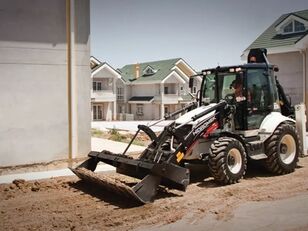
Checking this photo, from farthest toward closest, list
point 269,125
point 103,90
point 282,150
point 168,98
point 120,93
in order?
point 120,93 < point 168,98 < point 103,90 < point 282,150 < point 269,125

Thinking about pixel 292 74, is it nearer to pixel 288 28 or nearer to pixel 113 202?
pixel 288 28

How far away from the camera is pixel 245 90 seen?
1014 cm

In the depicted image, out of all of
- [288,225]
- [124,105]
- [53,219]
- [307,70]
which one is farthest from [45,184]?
[124,105]

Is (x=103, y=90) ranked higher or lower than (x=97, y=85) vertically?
lower

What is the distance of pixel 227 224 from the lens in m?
6.80

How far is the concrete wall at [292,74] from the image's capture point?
2167 centimetres

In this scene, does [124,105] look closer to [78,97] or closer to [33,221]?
[78,97]

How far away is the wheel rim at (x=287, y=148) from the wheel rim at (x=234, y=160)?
1.79 metres

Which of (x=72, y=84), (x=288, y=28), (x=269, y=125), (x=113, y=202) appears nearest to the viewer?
(x=113, y=202)

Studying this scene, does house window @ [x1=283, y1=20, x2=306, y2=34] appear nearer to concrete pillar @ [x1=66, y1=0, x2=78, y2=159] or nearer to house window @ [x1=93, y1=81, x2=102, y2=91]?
concrete pillar @ [x1=66, y1=0, x2=78, y2=159]

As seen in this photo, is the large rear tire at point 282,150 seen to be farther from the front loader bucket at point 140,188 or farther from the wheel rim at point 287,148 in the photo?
the front loader bucket at point 140,188

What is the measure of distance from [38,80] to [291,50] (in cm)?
1448

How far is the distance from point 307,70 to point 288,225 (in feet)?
52.2

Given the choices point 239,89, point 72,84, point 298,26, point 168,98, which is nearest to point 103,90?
point 168,98
